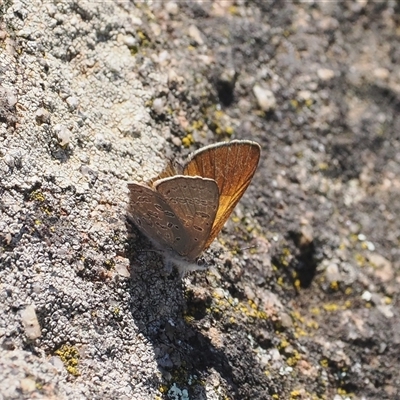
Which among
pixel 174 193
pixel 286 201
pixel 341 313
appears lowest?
pixel 341 313

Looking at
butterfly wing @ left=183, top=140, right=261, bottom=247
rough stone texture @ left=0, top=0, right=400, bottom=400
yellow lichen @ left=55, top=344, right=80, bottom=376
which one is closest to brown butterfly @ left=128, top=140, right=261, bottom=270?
butterfly wing @ left=183, top=140, right=261, bottom=247

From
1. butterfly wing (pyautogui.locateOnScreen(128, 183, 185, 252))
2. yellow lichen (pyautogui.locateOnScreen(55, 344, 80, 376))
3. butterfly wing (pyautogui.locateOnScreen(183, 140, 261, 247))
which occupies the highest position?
butterfly wing (pyautogui.locateOnScreen(183, 140, 261, 247))

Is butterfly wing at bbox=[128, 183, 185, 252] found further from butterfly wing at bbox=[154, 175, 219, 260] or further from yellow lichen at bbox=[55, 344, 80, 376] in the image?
yellow lichen at bbox=[55, 344, 80, 376]

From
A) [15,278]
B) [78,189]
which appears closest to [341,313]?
[78,189]

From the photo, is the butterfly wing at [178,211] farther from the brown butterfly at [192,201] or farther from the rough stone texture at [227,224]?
the rough stone texture at [227,224]

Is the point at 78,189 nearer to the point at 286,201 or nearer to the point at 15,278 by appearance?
the point at 15,278

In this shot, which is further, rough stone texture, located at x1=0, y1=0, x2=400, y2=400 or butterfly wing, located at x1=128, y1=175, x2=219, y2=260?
butterfly wing, located at x1=128, y1=175, x2=219, y2=260
